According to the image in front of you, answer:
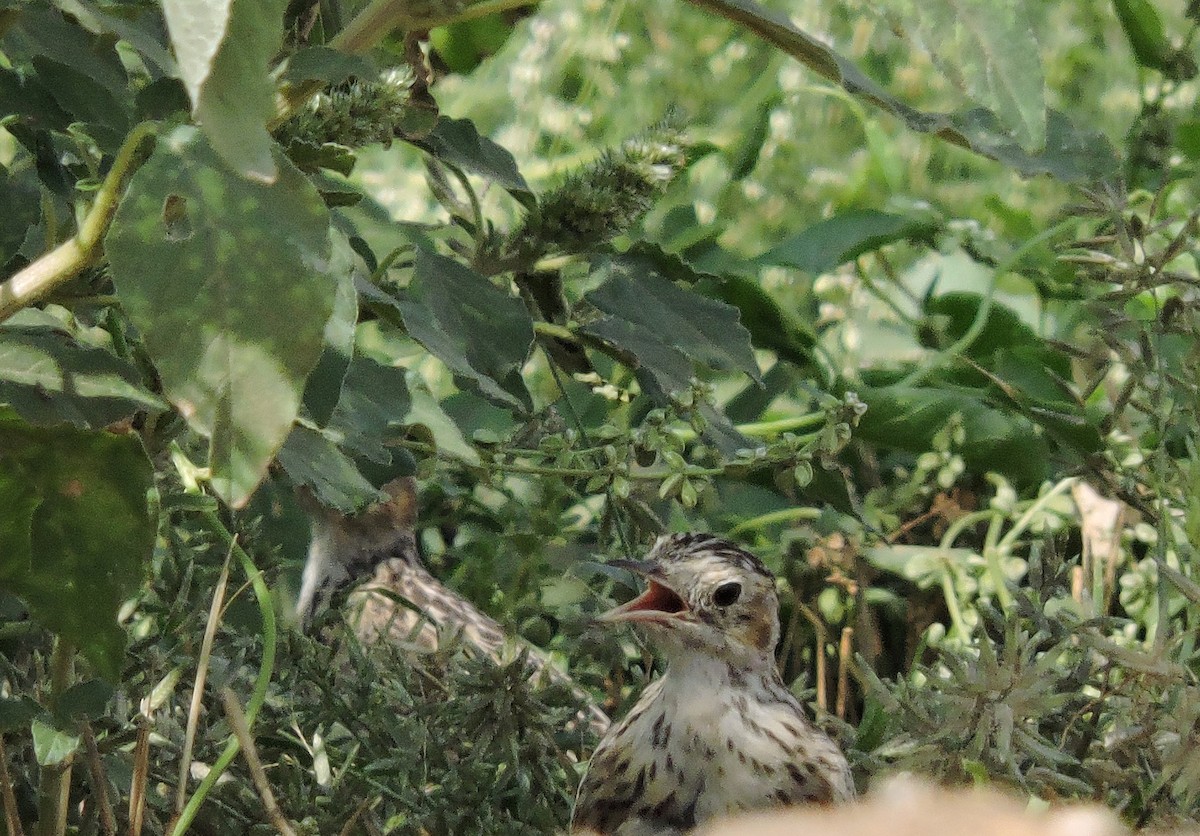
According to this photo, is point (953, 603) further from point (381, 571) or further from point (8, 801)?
point (381, 571)

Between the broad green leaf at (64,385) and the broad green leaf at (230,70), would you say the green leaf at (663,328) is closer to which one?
the broad green leaf at (64,385)

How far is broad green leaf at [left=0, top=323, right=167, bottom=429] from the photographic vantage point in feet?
2.68

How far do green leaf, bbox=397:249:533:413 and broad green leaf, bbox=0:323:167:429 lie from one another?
22 centimetres

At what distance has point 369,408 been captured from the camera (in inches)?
40.5

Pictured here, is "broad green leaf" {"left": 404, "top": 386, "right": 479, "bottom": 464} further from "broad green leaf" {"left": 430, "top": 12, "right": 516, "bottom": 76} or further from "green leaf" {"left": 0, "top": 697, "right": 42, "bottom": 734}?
"broad green leaf" {"left": 430, "top": 12, "right": 516, "bottom": 76}

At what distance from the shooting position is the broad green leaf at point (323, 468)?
94 cm

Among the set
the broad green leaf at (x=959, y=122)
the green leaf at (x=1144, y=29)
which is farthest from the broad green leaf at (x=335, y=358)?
the green leaf at (x=1144, y=29)

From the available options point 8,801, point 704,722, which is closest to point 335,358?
point 8,801

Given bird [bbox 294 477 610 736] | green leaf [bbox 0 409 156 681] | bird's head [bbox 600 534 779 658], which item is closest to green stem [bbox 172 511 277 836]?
green leaf [bbox 0 409 156 681]

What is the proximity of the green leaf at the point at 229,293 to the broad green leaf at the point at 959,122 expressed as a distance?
0.88ft

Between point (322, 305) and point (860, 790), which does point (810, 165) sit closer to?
point (860, 790)

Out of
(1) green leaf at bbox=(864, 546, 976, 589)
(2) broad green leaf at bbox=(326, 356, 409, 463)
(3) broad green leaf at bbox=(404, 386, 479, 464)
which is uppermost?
(2) broad green leaf at bbox=(326, 356, 409, 463)

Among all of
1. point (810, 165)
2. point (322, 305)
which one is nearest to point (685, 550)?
point (322, 305)

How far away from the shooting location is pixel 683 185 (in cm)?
228
